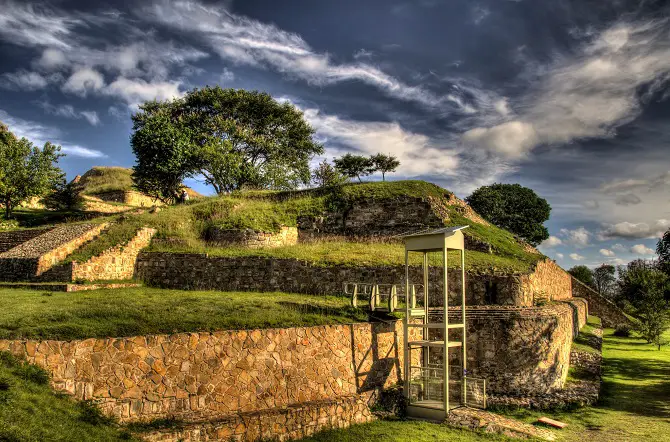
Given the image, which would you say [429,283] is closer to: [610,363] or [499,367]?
[499,367]

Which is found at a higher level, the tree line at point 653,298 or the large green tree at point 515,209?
the large green tree at point 515,209

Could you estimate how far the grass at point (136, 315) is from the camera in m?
8.20

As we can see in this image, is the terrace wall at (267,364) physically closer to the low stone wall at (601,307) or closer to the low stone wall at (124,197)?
the low stone wall at (601,307)

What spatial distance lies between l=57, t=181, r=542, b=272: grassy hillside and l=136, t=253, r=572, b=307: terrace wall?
1.81ft

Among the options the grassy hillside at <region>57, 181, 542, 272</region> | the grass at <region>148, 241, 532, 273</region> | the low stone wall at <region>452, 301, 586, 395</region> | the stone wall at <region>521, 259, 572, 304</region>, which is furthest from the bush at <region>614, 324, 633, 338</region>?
the low stone wall at <region>452, 301, 586, 395</region>

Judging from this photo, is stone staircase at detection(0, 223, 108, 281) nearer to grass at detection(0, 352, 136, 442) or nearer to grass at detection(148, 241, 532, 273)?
grass at detection(148, 241, 532, 273)

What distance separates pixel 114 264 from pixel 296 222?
28.8 feet

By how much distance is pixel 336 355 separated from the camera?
10711mm

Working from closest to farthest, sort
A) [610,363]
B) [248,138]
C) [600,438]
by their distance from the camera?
[600,438]
[610,363]
[248,138]

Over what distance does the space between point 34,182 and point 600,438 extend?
30858 millimetres

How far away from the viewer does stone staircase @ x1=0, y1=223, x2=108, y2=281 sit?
1691 centimetres

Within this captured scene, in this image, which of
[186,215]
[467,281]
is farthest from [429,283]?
[186,215]

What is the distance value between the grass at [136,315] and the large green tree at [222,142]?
20.0 metres

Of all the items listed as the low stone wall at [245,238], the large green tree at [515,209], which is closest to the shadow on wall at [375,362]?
the low stone wall at [245,238]
